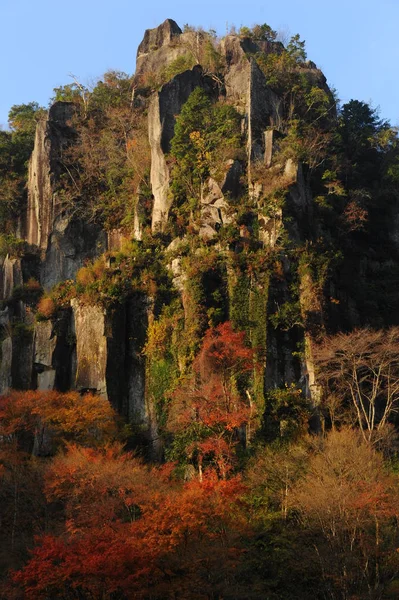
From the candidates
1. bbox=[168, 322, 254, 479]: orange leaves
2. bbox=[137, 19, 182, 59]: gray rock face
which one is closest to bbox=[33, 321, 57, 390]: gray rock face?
bbox=[168, 322, 254, 479]: orange leaves

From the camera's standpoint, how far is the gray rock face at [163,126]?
43719mm

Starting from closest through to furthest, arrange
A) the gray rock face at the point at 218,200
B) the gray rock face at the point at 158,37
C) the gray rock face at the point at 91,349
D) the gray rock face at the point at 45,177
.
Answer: the gray rock face at the point at 91,349, the gray rock face at the point at 218,200, the gray rock face at the point at 45,177, the gray rock face at the point at 158,37

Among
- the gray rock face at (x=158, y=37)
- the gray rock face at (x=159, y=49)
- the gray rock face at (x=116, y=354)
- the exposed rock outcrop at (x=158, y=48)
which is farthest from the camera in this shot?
the gray rock face at (x=158, y=37)

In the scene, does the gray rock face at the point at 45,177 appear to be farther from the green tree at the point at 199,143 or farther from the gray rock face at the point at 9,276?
the green tree at the point at 199,143

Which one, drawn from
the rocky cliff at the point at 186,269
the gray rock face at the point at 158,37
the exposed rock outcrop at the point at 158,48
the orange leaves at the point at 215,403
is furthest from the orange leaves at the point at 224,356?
the gray rock face at the point at 158,37

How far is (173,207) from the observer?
42969mm

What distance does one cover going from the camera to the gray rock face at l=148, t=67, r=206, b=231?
43719 millimetres

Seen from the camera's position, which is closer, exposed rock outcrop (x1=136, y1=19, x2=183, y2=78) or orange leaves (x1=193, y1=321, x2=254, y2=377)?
orange leaves (x1=193, y1=321, x2=254, y2=377)

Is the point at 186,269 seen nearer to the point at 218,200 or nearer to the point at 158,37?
the point at 218,200

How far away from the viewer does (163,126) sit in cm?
4609

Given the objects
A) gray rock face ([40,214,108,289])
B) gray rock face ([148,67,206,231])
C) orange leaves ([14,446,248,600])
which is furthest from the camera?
gray rock face ([40,214,108,289])

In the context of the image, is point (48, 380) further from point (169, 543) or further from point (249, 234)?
point (169, 543)

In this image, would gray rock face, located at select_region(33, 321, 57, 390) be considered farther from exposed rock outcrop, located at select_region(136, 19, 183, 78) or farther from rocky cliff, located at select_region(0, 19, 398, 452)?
exposed rock outcrop, located at select_region(136, 19, 183, 78)

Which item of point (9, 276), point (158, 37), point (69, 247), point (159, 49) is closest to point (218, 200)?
point (69, 247)
